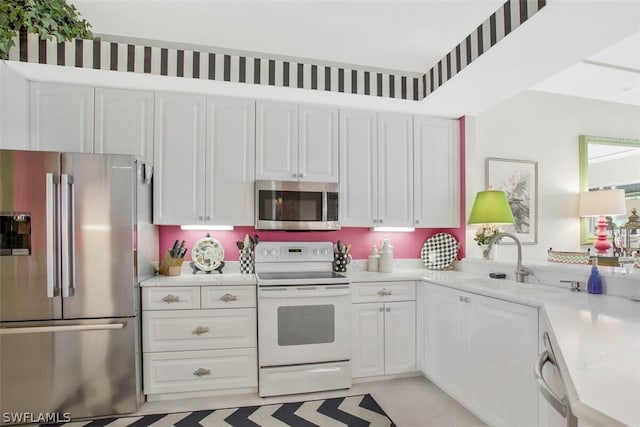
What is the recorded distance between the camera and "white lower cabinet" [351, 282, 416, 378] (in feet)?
9.02

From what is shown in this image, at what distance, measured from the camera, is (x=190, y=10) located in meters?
2.15

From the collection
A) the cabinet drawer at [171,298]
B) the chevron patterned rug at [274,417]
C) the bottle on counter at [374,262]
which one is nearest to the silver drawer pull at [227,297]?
the cabinet drawer at [171,298]

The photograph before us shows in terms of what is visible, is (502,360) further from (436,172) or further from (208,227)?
(208,227)

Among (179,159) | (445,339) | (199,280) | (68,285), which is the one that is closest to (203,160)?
(179,159)

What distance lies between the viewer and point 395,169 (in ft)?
10.6

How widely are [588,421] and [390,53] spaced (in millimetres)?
2587

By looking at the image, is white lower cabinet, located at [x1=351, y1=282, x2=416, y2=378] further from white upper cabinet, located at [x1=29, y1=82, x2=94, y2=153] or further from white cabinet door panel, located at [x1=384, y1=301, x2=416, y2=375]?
white upper cabinet, located at [x1=29, y1=82, x2=94, y2=153]

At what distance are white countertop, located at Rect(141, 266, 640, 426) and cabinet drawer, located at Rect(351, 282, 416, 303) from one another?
519 mm

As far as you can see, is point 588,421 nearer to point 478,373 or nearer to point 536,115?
point 478,373

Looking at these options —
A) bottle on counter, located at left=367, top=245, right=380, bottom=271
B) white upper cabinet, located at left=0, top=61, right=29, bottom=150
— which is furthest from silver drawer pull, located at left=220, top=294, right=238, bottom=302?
white upper cabinet, located at left=0, top=61, right=29, bottom=150

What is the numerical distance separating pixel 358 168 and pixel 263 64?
117 cm

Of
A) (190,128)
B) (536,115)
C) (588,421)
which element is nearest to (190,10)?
(190,128)

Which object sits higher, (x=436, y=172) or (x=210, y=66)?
(x=210, y=66)

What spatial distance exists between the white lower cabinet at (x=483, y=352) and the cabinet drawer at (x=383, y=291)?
146mm
